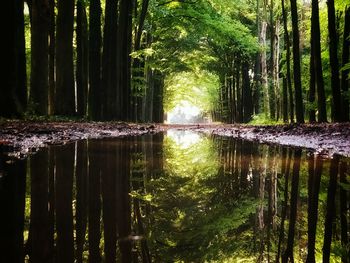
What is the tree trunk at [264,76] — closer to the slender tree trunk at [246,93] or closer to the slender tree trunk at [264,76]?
the slender tree trunk at [264,76]

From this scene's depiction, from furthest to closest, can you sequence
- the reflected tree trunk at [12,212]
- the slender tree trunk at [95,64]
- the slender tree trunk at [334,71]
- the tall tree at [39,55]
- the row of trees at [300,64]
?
1. the slender tree trunk at [95,64]
2. the row of trees at [300,64]
3. the tall tree at [39,55]
4. the slender tree trunk at [334,71]
5. the reflected tree trunk at [12,212]

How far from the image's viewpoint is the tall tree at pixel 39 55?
584 inches

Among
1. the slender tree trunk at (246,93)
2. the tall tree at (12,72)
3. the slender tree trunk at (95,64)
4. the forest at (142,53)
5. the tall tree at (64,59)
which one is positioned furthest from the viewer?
the slender tree trunk at (246,93)

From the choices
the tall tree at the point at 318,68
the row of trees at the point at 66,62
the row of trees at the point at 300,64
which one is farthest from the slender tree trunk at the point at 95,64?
the tall tree at the point at 318,68

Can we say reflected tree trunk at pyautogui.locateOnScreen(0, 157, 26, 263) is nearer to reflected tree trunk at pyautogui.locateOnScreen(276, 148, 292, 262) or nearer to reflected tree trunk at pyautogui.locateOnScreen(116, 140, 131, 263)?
reflected tree trunk at pyautogui.locateOnScreen(116, 140, 131, 263)

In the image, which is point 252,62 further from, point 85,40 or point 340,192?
point 340,192

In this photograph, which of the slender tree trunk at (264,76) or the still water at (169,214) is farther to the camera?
the slender tree trunk at (264,76)

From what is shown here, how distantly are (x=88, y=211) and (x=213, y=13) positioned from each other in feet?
83.1

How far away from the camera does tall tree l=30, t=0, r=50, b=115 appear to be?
14.8 meters

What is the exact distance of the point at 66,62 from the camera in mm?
17078

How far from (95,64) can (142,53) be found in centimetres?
422

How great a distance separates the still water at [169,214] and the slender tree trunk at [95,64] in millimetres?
16035

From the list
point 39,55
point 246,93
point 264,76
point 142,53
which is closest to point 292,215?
point 39,55

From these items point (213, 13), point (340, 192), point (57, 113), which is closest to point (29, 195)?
point (340, 192)
